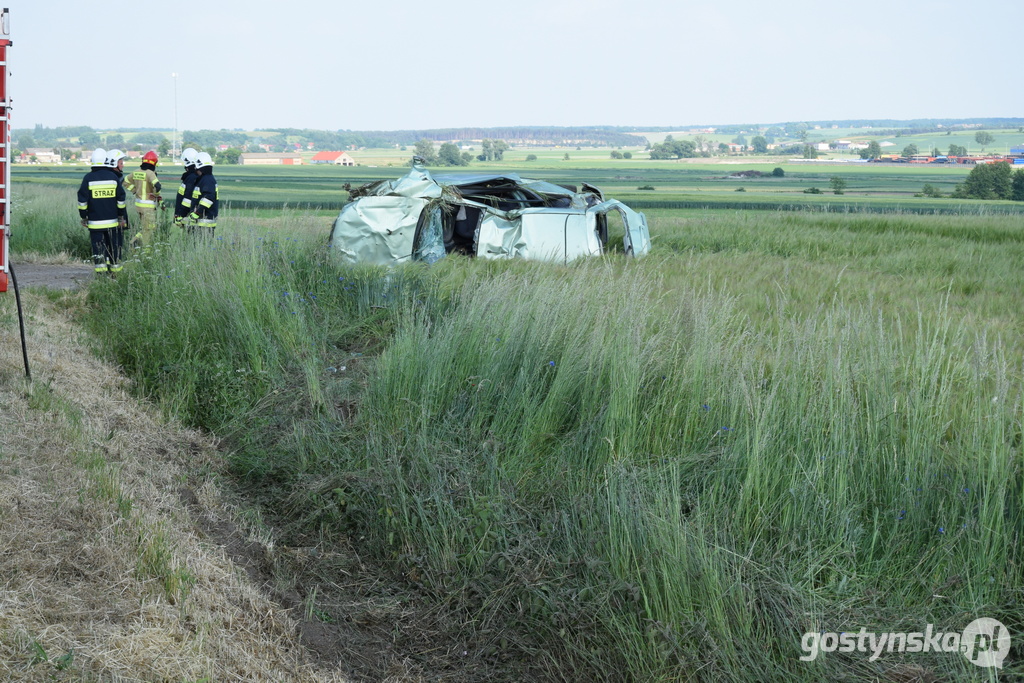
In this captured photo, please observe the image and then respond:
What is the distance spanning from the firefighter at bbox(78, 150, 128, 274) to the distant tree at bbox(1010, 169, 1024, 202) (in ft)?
175

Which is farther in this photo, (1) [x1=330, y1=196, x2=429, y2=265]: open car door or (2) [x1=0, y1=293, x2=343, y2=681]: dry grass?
(1) [x1=330, y1=196, x2=429, y2=265]: open car door

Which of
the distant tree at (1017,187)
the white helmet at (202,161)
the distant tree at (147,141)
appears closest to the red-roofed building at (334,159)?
the distant tree at (147,141)

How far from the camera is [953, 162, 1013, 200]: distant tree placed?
54.2 meters

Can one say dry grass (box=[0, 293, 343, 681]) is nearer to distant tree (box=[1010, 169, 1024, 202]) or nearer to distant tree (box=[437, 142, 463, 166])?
distant tree (box=[1010, 169, 1024, 202])

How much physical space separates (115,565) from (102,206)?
9.58 meters

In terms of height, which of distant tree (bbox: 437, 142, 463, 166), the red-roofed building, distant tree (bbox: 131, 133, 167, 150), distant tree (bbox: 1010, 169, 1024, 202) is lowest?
distant tree (bbox: 1010, 169, 1024, 202)

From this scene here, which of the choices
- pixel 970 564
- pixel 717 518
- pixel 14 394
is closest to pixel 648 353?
pixel 717 518

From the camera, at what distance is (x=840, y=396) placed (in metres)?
4.99

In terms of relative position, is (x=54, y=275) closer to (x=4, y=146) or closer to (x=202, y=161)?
(x=202, y=161)

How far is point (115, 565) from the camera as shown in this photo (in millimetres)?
4348

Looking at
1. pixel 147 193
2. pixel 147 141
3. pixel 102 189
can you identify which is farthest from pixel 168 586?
pixel 147 141

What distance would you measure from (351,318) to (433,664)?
5.97 metres

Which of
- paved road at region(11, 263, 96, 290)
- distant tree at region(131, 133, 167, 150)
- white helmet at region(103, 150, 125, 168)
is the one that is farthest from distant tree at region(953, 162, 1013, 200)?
distant tree at region(131, 133, 167, 150)

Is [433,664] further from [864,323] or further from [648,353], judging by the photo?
[864,323]
